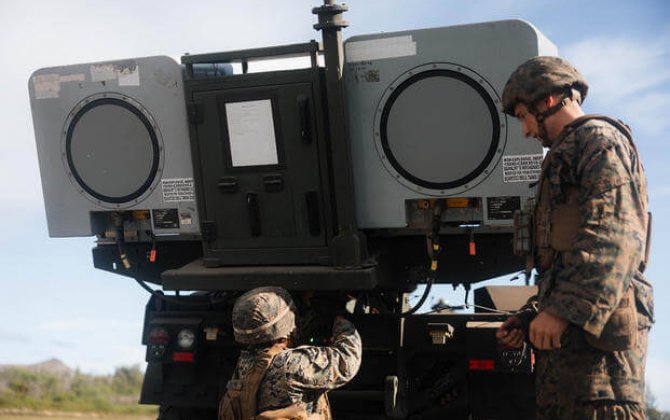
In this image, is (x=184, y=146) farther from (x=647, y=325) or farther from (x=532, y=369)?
(x=647, y=325)

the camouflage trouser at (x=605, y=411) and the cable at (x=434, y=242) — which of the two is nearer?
the camouflage trouser at (x=605, y=411)

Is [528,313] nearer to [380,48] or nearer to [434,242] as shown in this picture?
[434,242]

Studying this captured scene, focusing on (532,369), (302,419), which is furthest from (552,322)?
(532,369)

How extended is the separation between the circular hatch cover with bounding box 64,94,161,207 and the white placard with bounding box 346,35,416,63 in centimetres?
124

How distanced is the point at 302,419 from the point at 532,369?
1.68 metres

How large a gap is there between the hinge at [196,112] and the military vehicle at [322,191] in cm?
1

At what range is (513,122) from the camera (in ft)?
13.8

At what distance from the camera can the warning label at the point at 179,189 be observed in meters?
4.75

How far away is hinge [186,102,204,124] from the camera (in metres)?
4.54

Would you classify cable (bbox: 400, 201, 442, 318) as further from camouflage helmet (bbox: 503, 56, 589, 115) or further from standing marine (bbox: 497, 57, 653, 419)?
camouflage helmet (bbox: 503, 56, 589, 115)

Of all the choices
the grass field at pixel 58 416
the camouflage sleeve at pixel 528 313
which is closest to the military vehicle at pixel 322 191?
the camouflage sleeve at pixel 528 313

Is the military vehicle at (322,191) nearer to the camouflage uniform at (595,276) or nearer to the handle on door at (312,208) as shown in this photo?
the handle on door at (312,208)

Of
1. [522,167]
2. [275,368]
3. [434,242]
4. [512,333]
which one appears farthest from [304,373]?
[522,167]

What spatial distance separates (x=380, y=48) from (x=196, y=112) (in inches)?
41.9
